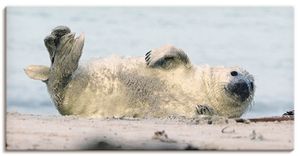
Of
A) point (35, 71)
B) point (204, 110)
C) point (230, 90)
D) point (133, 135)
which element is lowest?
point (133, 135)

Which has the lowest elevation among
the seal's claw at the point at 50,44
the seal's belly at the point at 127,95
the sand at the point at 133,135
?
the sand at the point at 133,135

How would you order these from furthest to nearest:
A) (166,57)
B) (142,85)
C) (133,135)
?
(142,85) → (166,57) → (133,135)

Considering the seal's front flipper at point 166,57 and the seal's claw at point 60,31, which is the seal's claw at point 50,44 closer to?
the seal's claw at point 60,31

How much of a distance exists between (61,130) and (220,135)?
91cm

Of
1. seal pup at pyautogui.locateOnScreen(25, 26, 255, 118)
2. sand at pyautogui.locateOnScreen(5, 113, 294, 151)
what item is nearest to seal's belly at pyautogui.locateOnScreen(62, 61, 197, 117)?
seal pup at pyautogui.locateOnScreen(25, 26, 255, 118)

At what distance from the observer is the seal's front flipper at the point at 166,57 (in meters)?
4.98

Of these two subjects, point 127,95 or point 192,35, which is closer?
point 192,35

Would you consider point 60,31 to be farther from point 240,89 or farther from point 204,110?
point 240,89

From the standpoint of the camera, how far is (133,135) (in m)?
4.90

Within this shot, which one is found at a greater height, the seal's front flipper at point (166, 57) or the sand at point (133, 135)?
the seal's front flipper at point (166, 57)

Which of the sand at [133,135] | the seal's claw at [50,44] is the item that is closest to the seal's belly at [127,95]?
the sand at [133,135]

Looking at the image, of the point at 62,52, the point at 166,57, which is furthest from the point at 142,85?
the point at 62,52

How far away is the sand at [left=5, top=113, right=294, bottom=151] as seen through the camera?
4879mm

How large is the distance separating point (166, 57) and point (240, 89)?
48 cm
